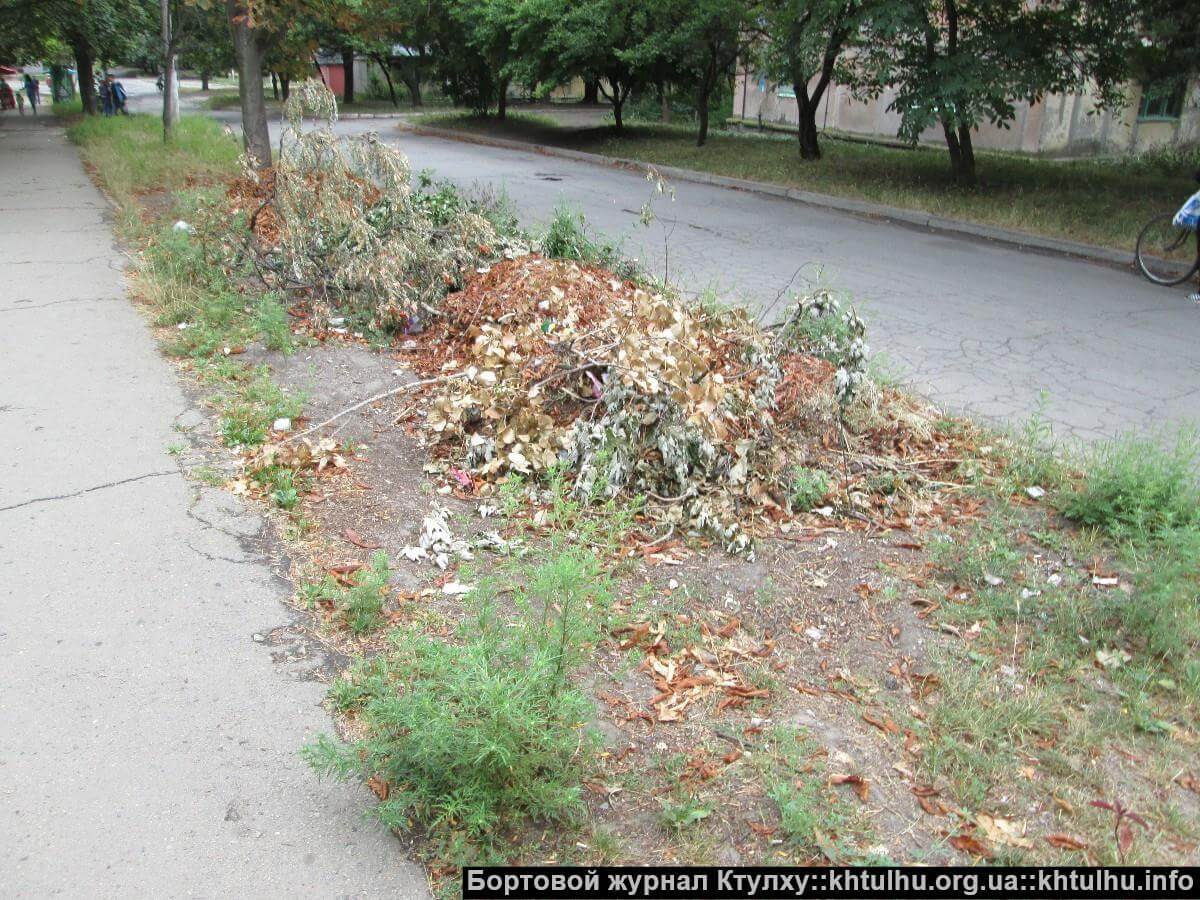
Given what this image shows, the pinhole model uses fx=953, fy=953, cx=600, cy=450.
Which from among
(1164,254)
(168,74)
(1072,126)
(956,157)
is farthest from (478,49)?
(1164,254)

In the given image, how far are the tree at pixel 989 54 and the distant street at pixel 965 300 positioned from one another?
2043 millimetres

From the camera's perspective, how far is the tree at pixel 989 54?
13.7m

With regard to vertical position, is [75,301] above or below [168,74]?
below

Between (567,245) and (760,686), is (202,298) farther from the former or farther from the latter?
(760,686)

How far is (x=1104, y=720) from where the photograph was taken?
3.31 m

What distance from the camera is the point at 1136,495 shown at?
14.7ft

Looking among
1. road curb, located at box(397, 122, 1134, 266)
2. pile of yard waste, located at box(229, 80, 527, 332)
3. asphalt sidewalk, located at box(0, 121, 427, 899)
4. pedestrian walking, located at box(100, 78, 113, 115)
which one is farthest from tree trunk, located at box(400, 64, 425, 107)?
asphalt sidewalk, located at box(0, 121, 427, 899)

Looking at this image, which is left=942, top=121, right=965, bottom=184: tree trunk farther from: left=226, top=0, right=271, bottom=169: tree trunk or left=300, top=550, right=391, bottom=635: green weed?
left=300, top=550, right=391, bottom=635: green weed

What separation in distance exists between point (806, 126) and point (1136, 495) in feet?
55.0

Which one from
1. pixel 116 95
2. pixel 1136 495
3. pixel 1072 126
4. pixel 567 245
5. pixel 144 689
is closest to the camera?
pixel 144 689

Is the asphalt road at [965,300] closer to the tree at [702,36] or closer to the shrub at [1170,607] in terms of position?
the shrub at [1170,607]

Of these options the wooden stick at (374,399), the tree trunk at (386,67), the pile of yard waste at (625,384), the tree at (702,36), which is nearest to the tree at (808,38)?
the tree at (702,36)

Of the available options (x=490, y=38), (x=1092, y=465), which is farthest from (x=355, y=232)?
(x=490, y=38)

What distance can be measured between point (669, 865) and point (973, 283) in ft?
29.6
